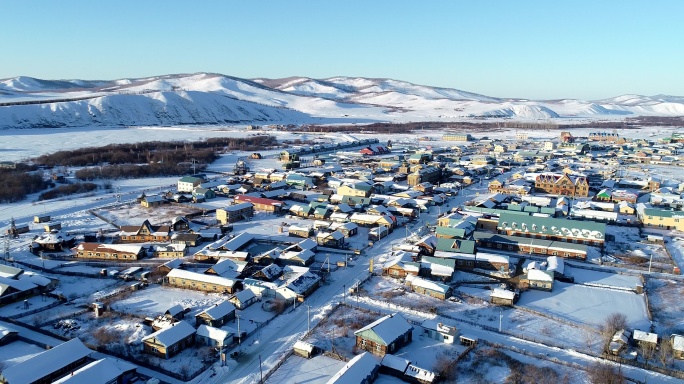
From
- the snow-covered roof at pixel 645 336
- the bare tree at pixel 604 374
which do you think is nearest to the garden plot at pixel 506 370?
the bare tree at pixel 604 374

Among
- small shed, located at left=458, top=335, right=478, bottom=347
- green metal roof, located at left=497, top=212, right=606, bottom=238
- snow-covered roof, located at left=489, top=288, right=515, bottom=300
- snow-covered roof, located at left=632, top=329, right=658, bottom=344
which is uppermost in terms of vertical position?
green metal roof, located at left=497, top=212, right=606, bottom=238

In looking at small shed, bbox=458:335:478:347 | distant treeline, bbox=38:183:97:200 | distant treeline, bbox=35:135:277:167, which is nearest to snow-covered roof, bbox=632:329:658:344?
small shed, bbox=458:335:478:347

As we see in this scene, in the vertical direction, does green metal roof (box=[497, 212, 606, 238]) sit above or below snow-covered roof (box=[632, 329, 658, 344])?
above

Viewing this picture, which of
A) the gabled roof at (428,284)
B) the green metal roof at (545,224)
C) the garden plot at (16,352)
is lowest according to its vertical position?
the garden plot at (16,352)

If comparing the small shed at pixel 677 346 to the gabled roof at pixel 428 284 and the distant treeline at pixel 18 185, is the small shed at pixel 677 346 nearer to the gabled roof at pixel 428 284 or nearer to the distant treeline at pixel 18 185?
the gabled roof at pixel 428 284

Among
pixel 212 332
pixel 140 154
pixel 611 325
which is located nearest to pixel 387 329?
pixel 212 332

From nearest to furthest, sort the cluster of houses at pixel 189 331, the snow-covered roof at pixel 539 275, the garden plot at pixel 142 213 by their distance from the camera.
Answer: the cluster of houses at pixel 189 331, the snow-covered roof at pixel 539 275, the garden plot at pixel 142 213

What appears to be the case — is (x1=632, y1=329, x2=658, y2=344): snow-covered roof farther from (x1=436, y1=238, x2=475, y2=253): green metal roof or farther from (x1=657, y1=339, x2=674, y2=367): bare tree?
(x1=436, y1=238, x2=475, y2=253): green metal roof
